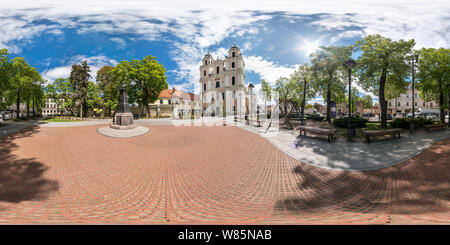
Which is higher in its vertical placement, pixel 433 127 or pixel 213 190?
pixel 433 127

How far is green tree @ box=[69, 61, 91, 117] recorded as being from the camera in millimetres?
31891

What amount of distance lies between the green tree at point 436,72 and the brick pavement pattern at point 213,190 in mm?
13079

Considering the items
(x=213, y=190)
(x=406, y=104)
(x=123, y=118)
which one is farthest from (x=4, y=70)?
(x=406, y=104)

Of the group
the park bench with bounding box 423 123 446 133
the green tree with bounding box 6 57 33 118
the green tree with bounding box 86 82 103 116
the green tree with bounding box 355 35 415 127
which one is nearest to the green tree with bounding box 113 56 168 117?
the green tree with bounding box 86 82 103 116

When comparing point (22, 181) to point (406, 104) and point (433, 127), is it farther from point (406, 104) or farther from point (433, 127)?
point (406, 104)

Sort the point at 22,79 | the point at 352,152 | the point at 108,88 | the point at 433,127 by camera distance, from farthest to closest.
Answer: the point at 108,88
the point at 22,79
the point at 433,127
the point at 352,152

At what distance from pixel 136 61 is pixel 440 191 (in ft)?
114

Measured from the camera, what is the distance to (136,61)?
2852 centimetres

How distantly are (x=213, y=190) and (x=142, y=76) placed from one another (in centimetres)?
2908

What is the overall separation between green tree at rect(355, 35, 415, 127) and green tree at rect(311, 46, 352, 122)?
1.87 metres

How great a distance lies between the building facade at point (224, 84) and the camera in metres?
40.4

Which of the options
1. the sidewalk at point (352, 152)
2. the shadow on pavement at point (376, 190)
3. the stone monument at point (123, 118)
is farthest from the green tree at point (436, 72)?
the stone monument at point (123, 118)

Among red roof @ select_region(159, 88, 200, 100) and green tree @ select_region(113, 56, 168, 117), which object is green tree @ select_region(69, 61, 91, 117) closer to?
green tree @ select_region(113, 56, 168, 117)

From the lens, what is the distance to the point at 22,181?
4324mm
